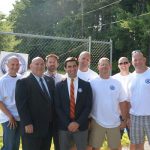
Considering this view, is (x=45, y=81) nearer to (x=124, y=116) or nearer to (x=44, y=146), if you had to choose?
(x=44, y=146)

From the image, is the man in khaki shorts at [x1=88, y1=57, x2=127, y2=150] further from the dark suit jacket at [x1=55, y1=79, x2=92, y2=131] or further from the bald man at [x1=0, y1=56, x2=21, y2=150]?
the bald man at [x1=0, y1=56, x2=21, y2=150]

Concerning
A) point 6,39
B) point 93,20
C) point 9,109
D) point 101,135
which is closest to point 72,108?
point 101,135

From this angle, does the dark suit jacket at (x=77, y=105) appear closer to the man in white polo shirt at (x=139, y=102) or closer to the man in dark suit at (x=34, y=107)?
the man in dark suit at (x=34, y=107)

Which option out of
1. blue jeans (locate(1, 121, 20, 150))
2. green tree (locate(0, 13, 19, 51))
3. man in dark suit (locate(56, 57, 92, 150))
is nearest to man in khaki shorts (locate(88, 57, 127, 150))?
man in dark suit (locate(56, 57, 92, 150))

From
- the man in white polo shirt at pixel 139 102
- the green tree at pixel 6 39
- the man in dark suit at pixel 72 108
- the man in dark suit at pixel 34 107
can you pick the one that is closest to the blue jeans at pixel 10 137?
the man in dark suit at pixel 34 107

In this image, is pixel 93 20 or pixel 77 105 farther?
pixel 93 20

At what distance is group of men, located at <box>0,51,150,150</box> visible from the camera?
559 centimetres

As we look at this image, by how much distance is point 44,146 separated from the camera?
5828 millimetres

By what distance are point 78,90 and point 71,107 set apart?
291 mm

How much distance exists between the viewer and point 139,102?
6.33m

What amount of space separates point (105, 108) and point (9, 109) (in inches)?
59.9

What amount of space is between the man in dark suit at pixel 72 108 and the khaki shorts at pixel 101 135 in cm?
26

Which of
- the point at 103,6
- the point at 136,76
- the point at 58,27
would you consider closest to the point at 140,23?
the point at 103,6

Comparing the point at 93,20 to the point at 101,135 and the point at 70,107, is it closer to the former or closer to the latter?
the point at 101,135
